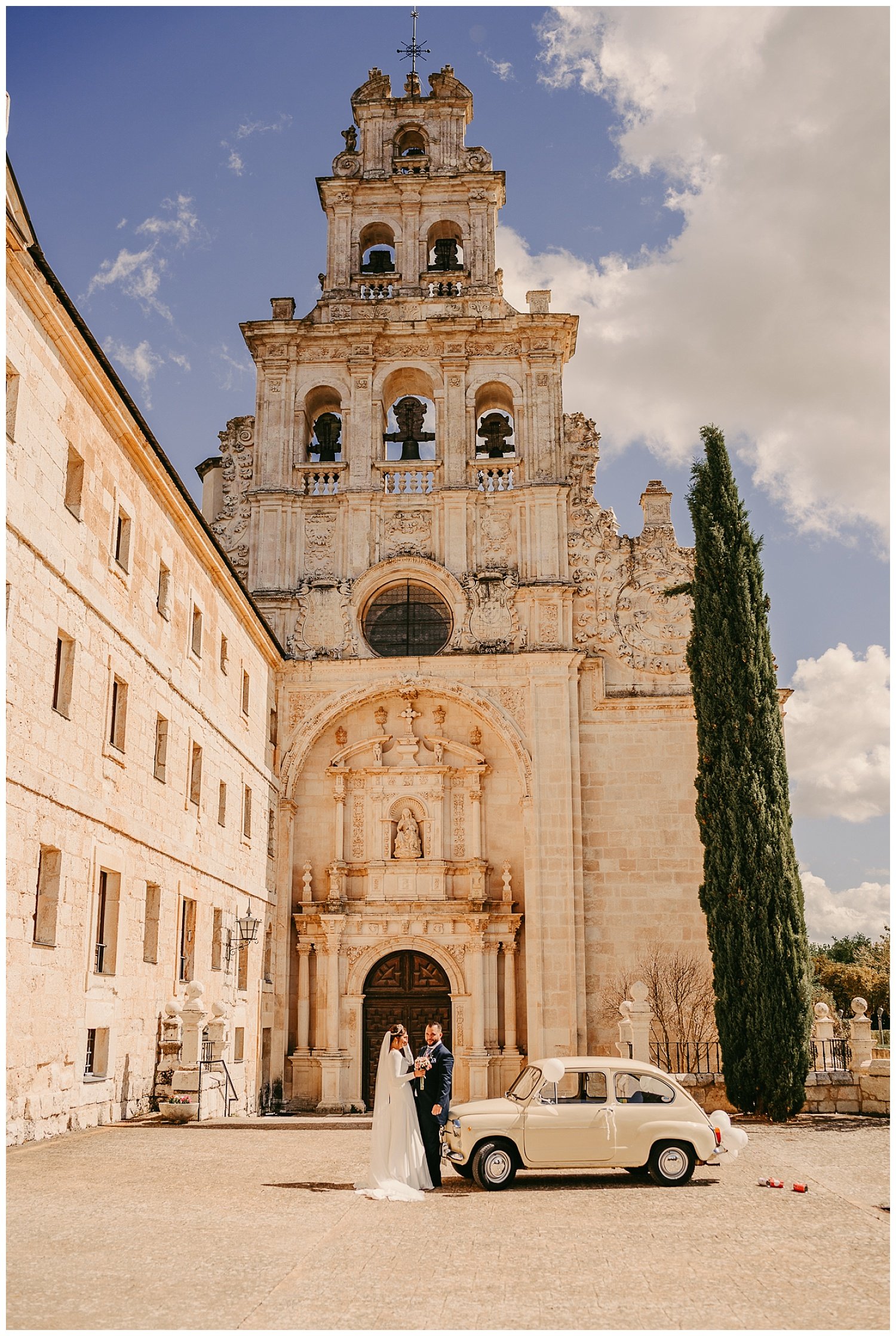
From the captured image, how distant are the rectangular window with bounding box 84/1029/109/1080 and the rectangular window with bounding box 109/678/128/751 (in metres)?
3.91

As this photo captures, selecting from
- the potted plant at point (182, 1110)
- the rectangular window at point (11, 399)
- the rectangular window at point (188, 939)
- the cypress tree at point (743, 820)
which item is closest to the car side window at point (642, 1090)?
the potted plant at point (182, 1110)

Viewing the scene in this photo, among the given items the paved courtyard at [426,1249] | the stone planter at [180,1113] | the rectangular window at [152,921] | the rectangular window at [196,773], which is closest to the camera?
the paved courtyard at [426,1249]

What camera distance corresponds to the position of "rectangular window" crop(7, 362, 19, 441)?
13906 mm

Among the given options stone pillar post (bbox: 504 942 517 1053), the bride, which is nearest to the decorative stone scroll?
stone pillar post (bbox: 504 942 517 1053)

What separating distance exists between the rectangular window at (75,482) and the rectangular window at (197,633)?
539cm

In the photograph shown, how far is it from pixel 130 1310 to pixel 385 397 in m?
25.5

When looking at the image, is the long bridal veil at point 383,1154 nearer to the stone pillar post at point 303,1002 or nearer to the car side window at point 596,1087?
the car side window at point 596,1087

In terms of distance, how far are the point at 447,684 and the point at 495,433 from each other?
6949mm

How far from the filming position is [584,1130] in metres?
11.7

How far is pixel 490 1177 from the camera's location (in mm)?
11523

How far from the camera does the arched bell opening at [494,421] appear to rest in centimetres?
2966

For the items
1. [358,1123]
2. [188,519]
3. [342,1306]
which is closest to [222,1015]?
[358,1123]

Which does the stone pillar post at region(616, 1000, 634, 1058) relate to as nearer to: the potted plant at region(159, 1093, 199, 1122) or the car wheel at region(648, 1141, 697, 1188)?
the potted plant at region(159, 1093, 199, 1122)

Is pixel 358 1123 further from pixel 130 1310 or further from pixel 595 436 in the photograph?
pixel 595 436
